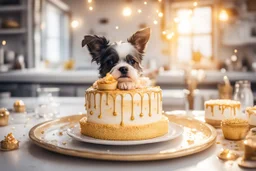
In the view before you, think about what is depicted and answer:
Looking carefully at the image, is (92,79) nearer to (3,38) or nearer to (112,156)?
(3,38)

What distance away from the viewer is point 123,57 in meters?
1.23

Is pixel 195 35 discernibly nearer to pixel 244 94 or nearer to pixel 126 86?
pixel 244 94

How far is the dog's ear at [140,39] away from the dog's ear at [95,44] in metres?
0.10

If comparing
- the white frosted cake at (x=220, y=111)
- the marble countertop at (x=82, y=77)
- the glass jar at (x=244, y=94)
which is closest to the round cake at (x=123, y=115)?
the white frosted cake at (x=220, y=111)

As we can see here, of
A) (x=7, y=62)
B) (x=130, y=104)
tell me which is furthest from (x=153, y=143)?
(x=7, y=62)

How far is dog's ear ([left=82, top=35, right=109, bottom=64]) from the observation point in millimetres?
1285

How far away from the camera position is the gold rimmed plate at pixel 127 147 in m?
0.88

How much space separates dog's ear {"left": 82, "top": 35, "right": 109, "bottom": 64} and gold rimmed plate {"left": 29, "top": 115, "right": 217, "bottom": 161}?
1.07 ft

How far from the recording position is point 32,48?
616 centimetres

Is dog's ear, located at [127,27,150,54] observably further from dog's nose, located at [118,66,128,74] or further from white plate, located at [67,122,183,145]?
white plate, located at [67,122,183,145]

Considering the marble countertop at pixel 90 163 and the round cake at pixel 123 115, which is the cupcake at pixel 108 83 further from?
the marble countertop at pixel 90 163

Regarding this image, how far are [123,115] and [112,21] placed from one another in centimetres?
643

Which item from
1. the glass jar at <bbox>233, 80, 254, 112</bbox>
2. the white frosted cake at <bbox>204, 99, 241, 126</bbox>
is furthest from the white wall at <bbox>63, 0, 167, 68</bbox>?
the white frosted cake at <bbox>204, 99, 241, 126</bbox>

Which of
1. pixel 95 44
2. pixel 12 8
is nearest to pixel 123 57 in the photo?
pixel 95 44
